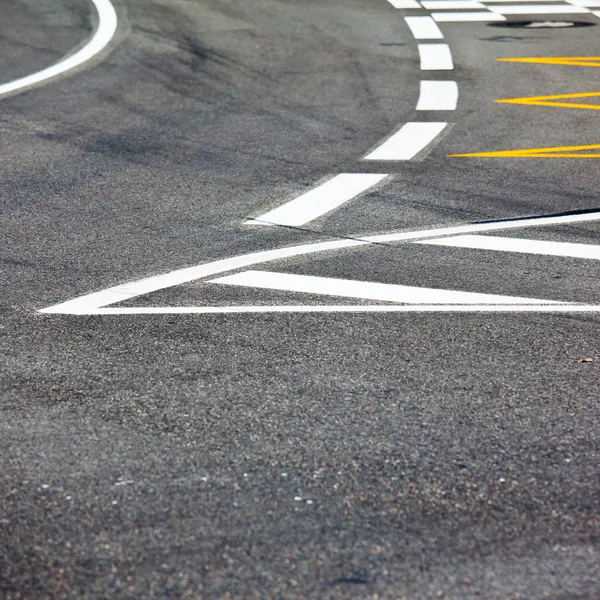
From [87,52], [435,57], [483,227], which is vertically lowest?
[483,227]

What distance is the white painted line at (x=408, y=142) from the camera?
1069 centimetres

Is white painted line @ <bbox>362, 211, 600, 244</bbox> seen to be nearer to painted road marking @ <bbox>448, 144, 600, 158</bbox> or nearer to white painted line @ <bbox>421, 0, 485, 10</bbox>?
painted road marking @ <bbox>448, 144, 600, 158</bbox>

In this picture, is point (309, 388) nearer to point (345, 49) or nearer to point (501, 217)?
point (501, 217)

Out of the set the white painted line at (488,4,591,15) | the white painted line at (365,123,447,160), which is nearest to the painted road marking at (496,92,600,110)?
the white painted line at (365,123,447,160)

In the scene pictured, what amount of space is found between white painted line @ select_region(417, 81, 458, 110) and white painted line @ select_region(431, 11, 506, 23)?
210 inches

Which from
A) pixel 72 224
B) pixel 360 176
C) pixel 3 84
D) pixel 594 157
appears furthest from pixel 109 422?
pixel 3 84

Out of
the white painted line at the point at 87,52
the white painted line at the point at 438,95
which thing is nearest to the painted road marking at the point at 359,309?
the white painted line at the point at 438,95

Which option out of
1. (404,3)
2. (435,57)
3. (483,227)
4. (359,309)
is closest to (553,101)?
(435,57)

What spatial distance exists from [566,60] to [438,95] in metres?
3.18

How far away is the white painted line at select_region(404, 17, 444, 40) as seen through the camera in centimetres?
1734

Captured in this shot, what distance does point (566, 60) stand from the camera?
1563cm

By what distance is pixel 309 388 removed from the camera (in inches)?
217

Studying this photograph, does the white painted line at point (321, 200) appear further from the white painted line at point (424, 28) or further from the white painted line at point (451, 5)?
the white painted line at point (451, 5)

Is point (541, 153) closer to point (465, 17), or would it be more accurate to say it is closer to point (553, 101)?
point (553, 101)
